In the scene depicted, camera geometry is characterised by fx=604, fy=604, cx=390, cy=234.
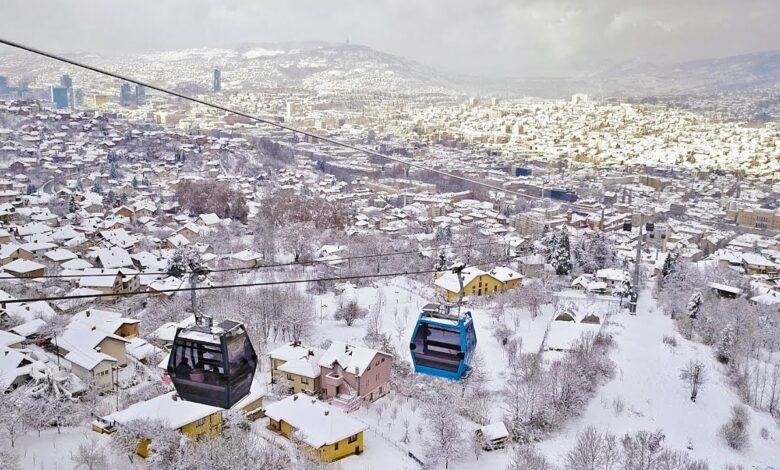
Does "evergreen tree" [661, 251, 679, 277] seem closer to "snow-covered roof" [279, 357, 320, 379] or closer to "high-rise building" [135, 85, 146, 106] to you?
"snow-covered roof" [279, 357, 320, 379]

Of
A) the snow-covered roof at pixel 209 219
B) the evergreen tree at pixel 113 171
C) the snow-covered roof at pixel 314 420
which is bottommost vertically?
the snow-covered roof at pixel 314 420

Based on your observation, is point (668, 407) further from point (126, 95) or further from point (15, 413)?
point (126, 95)

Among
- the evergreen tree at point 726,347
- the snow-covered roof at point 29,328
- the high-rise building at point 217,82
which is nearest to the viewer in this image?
the snow-covered roof at point 29,328

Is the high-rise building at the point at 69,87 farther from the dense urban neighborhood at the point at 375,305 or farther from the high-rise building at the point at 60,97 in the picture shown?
the dense urban neighborhood at the point at 375,305

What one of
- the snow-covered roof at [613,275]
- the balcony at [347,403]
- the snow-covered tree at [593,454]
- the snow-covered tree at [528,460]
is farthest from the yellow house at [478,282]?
the snow-covered tree at [593,454]

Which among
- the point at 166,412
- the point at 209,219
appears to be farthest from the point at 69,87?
the point at 166,412

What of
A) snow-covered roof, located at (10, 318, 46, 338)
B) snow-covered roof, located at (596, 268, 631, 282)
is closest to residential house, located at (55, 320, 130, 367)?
snow-covered roof, located at (10, 318, 46, 338)
